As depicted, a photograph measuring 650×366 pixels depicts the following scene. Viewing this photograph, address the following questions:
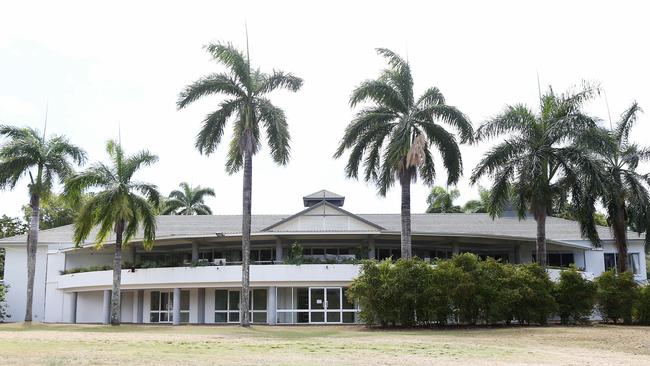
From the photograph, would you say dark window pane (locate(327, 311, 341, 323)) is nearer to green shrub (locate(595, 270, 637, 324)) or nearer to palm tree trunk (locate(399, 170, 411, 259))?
palm tree trunk (locate(399, 170, 411, 259))

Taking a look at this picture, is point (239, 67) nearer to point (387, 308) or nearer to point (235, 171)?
point (235, 171)

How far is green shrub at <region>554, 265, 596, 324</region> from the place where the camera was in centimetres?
2989

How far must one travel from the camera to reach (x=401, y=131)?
31.2m

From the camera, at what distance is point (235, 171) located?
33812 millimetres

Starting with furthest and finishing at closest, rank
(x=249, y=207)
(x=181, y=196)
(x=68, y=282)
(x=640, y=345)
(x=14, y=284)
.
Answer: (x=181, y=196) → (x=14, y=284) → (x=68, y=282) → (x=249, y=207) → (x=640, y=345)

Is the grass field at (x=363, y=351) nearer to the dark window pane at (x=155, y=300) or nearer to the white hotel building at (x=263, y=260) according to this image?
the white hotel building at (x=263, y=260)

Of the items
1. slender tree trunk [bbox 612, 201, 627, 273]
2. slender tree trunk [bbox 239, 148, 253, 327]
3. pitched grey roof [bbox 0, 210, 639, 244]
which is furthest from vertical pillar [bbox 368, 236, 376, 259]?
slender tree trunk [bbox 612, 201, 627, 273]

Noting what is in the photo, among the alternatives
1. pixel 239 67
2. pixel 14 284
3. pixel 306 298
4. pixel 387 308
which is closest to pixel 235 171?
pixel 239 67

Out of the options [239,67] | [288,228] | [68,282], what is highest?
[239,67]

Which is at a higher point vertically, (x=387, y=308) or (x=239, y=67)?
(x=239, y=67)

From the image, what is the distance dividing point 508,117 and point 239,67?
12.5 meters

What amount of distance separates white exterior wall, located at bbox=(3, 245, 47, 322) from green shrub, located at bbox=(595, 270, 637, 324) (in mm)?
31899

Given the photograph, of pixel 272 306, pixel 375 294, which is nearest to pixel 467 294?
pixel 375 294

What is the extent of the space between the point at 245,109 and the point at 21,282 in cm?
2186
